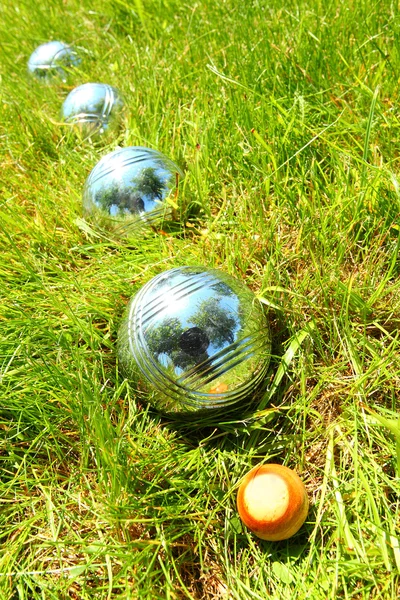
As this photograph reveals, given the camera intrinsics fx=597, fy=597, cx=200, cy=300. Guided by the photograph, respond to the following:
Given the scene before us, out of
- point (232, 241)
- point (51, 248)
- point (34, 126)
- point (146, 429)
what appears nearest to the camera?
point (146, 429)

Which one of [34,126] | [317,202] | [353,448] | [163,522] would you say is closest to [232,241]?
[317,202]

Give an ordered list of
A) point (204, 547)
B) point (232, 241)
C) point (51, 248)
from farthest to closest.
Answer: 1. point (51, 248)
2. point (232, 241)
3. point (204, 547)

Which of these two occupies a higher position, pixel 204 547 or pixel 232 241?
pixel 232 241

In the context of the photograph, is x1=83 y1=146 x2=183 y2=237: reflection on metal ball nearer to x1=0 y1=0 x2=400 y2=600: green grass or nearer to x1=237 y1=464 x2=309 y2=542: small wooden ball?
x1=0 y1=0 x2=400 y2=600: green grass

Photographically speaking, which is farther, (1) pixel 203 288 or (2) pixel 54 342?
(2) pixel 54 342

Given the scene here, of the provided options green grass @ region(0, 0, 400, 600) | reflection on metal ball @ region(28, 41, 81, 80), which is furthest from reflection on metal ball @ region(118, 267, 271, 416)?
reflection on metal ball @ region(28, 41, 81, 80)

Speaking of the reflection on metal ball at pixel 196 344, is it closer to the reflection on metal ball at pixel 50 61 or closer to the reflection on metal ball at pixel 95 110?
the reflection on metal ball at pixel 95 110

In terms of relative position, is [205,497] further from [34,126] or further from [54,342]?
[34,126]

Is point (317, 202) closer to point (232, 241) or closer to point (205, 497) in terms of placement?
point (232, 241)

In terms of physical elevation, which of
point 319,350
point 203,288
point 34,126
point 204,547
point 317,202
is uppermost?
point 34,126
